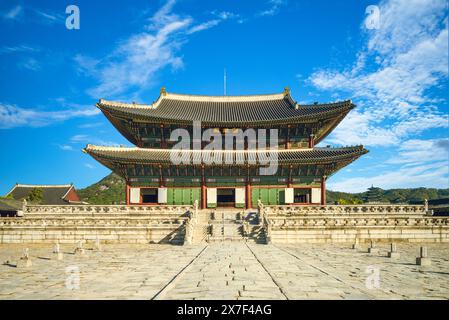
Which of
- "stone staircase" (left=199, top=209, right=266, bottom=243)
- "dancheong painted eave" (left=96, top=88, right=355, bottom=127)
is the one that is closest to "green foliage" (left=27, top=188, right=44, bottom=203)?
"dancheong painted eave" (left=96, top=88, right=355, bottom=127)

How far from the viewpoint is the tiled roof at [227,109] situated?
89.7 ft

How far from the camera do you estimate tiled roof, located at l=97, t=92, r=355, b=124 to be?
27.3 m

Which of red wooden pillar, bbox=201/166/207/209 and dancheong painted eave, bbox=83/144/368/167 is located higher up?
dancheong painted eave, bbox=83/144/368/167

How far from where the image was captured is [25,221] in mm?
19234

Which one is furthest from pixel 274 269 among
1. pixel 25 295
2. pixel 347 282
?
pixel 25 295

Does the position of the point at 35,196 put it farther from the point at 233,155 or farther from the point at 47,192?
Answer: the point at 233,155

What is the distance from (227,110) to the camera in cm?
3369

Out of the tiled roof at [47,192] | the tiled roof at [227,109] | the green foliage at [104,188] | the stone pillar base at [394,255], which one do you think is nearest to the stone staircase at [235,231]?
the stone pillar base at [394,255]

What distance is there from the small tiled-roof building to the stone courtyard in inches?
1960

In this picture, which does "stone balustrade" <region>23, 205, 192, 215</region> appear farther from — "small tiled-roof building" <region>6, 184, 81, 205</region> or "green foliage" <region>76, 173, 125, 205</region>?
"green foliage" <region>76, 173, 125, 205</region>

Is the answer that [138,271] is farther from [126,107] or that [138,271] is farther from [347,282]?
[126,107]

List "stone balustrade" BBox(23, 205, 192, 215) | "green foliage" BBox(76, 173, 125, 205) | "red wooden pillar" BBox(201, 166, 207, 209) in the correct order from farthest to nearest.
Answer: "green foliage" BBox(76, 173, 125, 205)
"red wooden pillar" BBox(201, 166, 207, 209)
"stone balustrade" BBox(23, 205, 192, 215)

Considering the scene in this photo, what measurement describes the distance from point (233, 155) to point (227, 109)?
7939mm

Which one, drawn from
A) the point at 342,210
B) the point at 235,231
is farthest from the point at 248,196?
the point at 235,231
